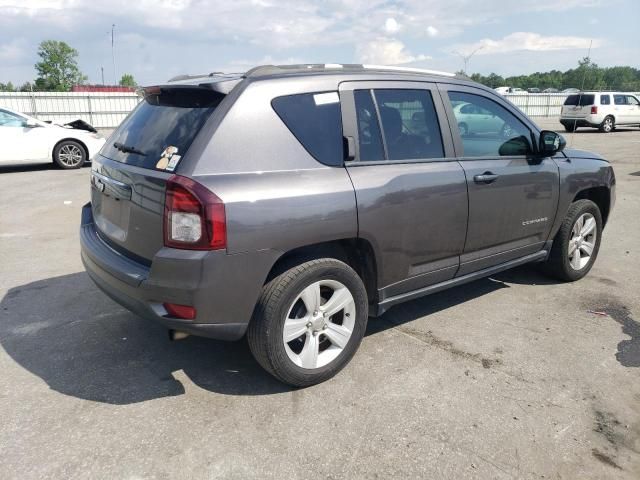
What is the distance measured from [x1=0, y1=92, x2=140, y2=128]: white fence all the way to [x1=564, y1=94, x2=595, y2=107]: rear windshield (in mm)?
19664

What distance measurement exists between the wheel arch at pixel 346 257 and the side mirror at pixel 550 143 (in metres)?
1.98

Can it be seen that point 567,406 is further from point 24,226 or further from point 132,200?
point 24,226

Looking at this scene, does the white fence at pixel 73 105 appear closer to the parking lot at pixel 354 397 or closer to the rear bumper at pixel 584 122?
the rear bumper at pixel 584 122

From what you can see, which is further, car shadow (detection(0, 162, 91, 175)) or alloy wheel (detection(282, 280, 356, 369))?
car shadow (detection(0, 162, 91, 175))

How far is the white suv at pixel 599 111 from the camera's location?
23.2m

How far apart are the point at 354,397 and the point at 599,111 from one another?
24385 millimetres

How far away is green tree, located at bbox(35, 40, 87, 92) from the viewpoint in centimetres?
9331

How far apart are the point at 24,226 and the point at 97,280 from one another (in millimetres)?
4519

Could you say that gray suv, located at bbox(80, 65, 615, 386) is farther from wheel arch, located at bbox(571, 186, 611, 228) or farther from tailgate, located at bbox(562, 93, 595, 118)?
tailgate, located at bbox(562, 93, 595, 118)

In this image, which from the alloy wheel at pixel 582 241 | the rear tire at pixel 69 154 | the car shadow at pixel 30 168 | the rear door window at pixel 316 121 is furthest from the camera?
the car shadow at pixel 30 168

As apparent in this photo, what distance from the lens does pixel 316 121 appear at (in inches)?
121

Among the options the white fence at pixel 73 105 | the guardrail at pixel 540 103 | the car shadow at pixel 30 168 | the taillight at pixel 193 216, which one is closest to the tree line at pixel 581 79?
the guardrail at pixel 540 103

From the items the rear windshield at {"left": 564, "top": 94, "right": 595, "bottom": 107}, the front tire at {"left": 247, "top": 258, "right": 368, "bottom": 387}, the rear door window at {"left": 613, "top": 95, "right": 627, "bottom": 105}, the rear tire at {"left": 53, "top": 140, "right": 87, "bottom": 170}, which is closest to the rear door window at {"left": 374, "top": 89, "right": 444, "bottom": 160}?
the front tire at {"left": 247, "top": 258, "right": 368, "bottom": 387}

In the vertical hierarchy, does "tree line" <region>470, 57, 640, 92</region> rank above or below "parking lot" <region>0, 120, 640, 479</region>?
above
